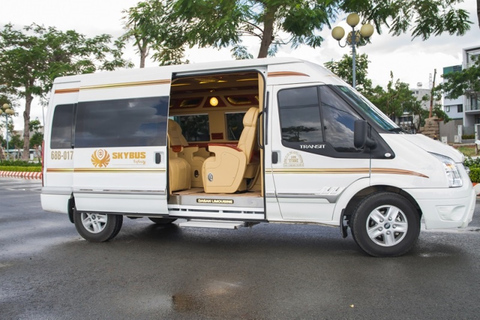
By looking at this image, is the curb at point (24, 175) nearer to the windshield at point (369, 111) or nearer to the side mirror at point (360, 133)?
the windshield at point (369, 111)

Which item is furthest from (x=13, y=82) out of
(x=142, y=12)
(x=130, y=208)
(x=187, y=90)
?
(x=130, y=208)

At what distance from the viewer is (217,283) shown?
195 inches

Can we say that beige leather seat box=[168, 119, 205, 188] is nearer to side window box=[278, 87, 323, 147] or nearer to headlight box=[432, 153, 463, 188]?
side window box=[278, 87, 323, 147]

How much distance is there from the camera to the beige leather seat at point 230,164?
679 centimetres

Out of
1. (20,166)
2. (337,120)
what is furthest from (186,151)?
(20,166)

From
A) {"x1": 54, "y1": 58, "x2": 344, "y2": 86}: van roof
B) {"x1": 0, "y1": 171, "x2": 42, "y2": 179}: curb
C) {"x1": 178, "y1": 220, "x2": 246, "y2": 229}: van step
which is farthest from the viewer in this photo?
{"x1": 0, "y1": 171, "x2": 42, "y2": 179}: curb

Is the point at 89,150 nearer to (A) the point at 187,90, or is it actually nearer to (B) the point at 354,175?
(A) the point at 187,90

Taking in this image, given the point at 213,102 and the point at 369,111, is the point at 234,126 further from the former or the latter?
the point at 369,111

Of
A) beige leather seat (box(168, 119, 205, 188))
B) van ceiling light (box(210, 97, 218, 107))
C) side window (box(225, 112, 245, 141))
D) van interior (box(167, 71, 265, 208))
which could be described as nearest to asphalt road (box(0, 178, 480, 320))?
van interior (box(167, 71, 265, 208))

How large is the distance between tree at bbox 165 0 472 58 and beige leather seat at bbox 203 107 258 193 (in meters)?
6.19

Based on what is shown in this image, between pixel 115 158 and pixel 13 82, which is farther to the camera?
pixel 13 82

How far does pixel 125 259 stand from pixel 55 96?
9.94 ft

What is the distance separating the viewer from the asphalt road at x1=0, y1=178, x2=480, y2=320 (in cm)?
414

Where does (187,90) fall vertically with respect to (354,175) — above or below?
above
